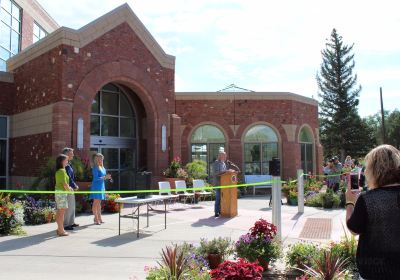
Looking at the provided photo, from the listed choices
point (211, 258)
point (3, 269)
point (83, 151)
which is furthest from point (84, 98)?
point (211, 258)

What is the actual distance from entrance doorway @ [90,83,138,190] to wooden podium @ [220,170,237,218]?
5760 mm

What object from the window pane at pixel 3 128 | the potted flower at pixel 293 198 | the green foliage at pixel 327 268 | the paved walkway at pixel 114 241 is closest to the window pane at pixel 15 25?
the window pane at pixel 3 128

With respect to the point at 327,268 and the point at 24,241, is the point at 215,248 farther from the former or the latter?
the point at 24,241

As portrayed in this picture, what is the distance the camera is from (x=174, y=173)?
16188 millimetres

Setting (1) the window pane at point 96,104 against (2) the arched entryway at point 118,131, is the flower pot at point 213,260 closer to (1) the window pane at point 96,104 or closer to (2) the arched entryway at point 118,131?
(2) the arched entryway at point 118,131

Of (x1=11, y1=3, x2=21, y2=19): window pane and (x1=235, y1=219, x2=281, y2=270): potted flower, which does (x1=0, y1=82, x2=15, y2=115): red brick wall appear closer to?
(x1=11, y1=3, x2=21, y2=19): window pane

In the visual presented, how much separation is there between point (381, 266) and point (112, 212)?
412 inches

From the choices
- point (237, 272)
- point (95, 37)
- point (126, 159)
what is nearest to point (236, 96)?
point (126, 159)

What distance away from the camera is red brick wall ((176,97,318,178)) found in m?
20.5

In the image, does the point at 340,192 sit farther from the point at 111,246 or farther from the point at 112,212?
the point at 111,246

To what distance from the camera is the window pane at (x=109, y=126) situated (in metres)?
16.2

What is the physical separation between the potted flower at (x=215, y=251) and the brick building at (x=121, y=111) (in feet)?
28.5

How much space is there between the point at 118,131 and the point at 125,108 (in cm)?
101

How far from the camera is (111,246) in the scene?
7.79 m
